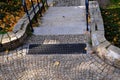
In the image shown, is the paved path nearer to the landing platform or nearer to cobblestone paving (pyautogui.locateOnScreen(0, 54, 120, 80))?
cobblestone paving (pyautogui.locateOnScreen(0, 54, 120, 80))

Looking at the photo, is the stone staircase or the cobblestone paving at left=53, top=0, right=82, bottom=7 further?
the cobblestone paving at left=53, top=0, right=82, bottom=7

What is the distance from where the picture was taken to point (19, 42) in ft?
18.3

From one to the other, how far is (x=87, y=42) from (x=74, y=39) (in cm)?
35

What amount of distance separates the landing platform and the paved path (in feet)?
3.48

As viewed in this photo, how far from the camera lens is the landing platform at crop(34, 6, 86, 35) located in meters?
6.19

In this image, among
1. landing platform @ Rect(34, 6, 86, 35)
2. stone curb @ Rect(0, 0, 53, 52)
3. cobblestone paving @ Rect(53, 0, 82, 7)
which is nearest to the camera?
stone curb @ Rect(0, 0, 53, 52)

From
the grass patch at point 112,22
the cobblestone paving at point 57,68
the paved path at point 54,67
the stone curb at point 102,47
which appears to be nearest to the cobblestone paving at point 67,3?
the grass patch at point 112,22

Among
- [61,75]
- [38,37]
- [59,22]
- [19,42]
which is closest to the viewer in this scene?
[61,75]

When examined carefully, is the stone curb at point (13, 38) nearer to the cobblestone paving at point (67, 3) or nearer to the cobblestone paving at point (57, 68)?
the cobblestone paving at point (57, 68)

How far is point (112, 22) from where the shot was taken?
6.47m

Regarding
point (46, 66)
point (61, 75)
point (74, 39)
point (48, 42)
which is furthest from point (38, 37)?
point (61, 75)

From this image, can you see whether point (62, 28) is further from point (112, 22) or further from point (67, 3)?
point (67, 3)

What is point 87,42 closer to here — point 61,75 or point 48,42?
point 48,42

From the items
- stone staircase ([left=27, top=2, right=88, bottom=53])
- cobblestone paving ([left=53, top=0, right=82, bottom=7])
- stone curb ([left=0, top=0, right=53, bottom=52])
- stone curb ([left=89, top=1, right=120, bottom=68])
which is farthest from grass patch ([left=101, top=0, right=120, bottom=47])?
stone curb ([left=0, top=0, right=53, bottom=52])
